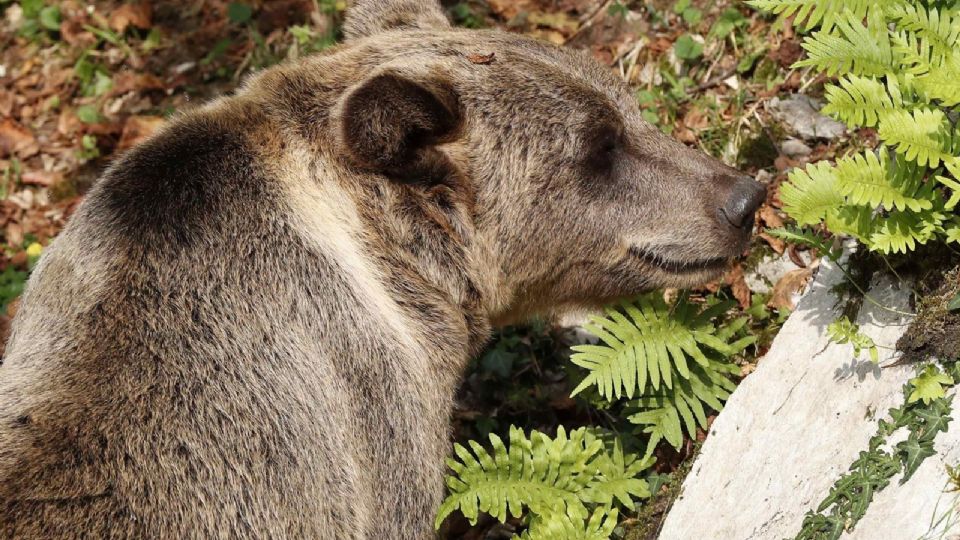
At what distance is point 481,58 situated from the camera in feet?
15.6

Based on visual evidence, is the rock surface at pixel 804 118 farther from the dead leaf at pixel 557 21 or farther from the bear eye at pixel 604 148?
the dead leaf at pixel 557 21

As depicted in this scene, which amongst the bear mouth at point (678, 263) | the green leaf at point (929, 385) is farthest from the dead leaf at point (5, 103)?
the green leaf at point (929, 385)

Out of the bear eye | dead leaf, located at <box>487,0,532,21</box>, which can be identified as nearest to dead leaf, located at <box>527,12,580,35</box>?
dead leaf, located at <box>487,0,532,21</box>

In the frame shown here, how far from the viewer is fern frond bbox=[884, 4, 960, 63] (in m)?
4.28

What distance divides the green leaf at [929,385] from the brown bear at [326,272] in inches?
46.2

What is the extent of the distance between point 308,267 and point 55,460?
1294mm

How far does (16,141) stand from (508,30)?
4644 mm

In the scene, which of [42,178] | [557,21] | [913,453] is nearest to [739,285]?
[913,453]

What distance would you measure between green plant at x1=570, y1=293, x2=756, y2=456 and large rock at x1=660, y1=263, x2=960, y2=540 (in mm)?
249

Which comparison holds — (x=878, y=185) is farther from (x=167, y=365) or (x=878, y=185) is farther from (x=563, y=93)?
(x=167, y=365)

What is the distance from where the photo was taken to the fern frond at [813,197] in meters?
4.31

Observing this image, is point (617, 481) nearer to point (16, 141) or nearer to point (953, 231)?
point (953, 231)

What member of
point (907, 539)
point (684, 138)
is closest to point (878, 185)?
point (907, 539)

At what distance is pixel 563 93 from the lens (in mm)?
4789
